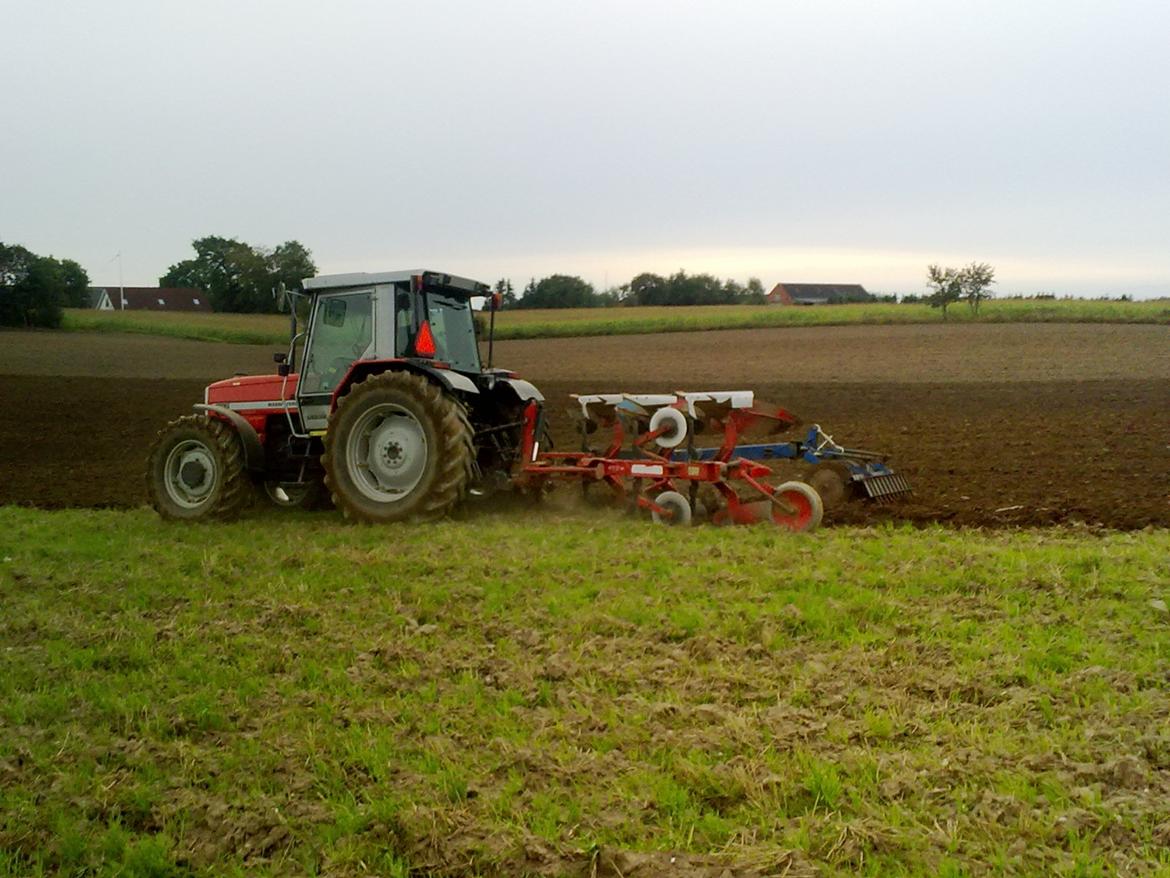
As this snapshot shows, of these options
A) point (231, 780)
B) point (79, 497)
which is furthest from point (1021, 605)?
point (79, 497)

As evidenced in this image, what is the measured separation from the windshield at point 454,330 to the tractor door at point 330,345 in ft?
1.93

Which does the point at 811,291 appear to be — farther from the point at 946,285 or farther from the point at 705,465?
the point at 705,465

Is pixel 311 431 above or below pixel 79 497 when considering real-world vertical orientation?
above

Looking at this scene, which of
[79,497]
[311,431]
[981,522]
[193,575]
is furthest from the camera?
[79,497]

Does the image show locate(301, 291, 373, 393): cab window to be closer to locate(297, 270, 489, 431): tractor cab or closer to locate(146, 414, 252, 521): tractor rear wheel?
locate(297, 270, 489, 431): tractor cab

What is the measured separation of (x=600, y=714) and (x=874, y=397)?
Answer: 15603 mm

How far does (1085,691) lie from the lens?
156 inches

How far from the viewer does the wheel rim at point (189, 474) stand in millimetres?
9617

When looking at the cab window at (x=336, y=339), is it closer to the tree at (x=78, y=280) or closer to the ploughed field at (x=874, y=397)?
the ploughed field at (x=874, y=397)

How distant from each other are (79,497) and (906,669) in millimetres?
10128

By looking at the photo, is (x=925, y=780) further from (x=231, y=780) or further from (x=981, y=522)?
(x=981, y=522)

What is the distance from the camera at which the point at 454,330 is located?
9.73 meters

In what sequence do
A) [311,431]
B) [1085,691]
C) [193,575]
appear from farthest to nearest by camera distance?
[311,431] → [193,575] → [1085,691]

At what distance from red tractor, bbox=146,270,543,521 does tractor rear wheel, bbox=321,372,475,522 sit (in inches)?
0.5
